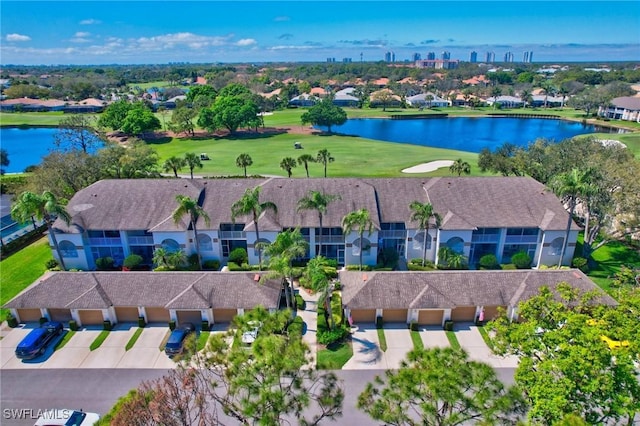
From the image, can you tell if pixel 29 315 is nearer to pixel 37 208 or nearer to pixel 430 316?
pixel 37 208

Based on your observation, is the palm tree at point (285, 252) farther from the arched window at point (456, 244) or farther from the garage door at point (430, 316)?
the arched window at point (456, 244)

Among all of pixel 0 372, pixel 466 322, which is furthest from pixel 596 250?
pixel 0 372

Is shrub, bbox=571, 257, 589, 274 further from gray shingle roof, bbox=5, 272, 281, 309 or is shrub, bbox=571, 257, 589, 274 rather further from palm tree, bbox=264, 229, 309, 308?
gray shingle roof, bbox=5, 272, 281, 309

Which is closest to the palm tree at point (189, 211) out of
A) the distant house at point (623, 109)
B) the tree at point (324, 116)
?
the tree at point (324, 116)

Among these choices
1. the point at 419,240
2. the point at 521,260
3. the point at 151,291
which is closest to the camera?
the point at 151,291

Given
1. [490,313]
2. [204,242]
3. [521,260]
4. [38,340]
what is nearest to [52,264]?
[38,340]

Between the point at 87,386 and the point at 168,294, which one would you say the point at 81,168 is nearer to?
the point at 168,294

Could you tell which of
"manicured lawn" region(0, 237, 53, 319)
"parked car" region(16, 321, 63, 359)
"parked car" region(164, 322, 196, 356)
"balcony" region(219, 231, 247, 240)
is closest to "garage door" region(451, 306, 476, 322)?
"parked car" region(164, 322, 196, 356)
